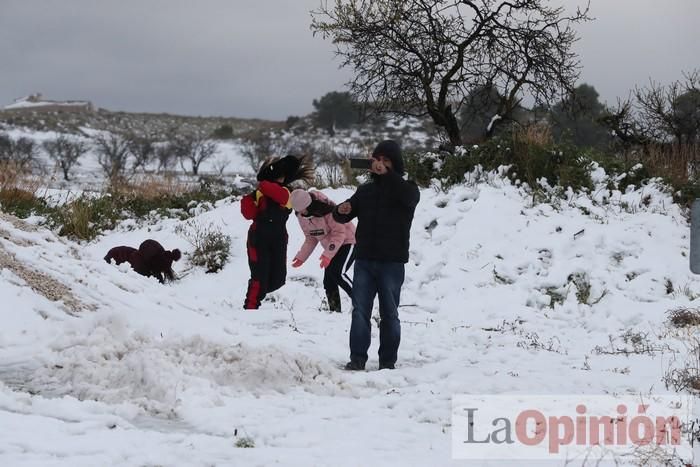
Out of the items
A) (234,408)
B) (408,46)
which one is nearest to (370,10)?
(408,46)

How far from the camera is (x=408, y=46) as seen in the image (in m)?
14.0

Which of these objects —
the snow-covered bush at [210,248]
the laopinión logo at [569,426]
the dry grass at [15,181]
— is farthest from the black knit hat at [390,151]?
the dry grass at [15,181]

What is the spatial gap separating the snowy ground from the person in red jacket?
1.27ft

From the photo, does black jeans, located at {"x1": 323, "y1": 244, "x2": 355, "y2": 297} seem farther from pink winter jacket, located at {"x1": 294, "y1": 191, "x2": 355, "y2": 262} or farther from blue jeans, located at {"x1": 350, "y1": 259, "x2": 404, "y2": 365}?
blue jeans, located at {"x1": 350, "y1": 259, "x2": 404, "y2": 365}

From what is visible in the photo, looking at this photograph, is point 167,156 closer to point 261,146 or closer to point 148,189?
point 261,146

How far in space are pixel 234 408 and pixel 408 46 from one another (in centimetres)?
1127

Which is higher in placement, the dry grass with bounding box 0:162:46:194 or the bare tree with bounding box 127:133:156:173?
the bare tree with bounding box 127:133:156:173

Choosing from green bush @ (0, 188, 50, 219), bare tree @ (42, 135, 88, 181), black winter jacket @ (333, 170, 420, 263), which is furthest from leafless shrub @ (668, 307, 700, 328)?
bare tree @ (42, 135, 88, 181)

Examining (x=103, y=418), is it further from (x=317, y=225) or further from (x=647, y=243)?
(x=647, y=243)

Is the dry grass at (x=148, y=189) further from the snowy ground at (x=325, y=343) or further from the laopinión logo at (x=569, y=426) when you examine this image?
the laopinión logo at (x=569, y=426)

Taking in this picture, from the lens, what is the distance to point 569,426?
3.85 meters

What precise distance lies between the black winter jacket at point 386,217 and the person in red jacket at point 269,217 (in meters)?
2.14

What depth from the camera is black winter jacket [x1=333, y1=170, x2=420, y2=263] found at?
538 cm

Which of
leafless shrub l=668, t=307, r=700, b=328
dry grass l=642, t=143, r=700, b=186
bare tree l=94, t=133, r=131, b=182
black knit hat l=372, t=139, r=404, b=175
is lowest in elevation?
leafless shrub l=668, t=307, r=700, b=328
